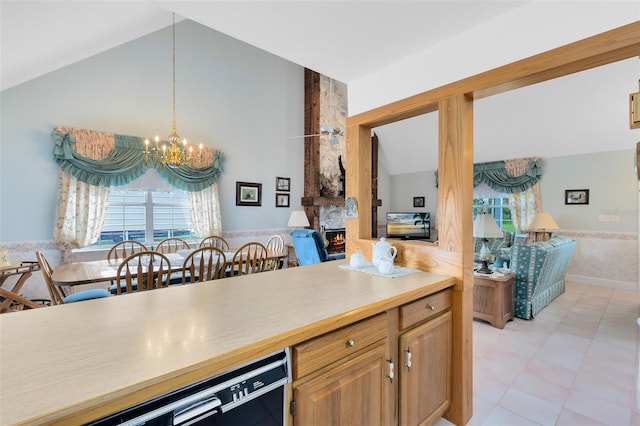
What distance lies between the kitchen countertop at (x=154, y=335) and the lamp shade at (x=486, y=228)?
2.07 m

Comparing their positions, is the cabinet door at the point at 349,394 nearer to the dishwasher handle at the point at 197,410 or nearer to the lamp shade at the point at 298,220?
the dishwasher handle at the point at 197,410

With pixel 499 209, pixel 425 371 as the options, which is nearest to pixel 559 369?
pixel 425 371

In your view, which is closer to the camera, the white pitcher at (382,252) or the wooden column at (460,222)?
the wooden column at (460,222)

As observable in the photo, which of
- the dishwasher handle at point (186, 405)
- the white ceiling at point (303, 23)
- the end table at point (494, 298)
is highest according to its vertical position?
the white ceiling at point (303, 23)

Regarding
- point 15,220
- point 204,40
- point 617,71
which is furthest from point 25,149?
point 617,71

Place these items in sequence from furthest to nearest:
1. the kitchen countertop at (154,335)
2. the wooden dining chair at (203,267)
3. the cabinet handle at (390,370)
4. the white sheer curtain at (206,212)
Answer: the white sheer curtain at (206,212)
the wooden dining chair at (203,267)
the cabinet handle at (390,370)
the kitchen countertop at (154,335)

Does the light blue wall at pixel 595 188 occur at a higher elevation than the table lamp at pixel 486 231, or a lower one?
higher

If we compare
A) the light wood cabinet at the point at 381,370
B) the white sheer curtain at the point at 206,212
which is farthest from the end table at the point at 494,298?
the white sheer curtain at the point at 206,212

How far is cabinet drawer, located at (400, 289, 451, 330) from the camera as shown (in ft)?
4.59

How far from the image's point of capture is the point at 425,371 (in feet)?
4.97

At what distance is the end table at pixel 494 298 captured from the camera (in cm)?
325

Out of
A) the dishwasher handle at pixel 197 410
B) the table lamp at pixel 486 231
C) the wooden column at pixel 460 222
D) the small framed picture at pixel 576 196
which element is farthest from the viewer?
the small framed picture at pixel 576 196

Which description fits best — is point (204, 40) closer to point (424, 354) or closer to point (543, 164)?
point (424, 354)

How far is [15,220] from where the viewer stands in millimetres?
3531
